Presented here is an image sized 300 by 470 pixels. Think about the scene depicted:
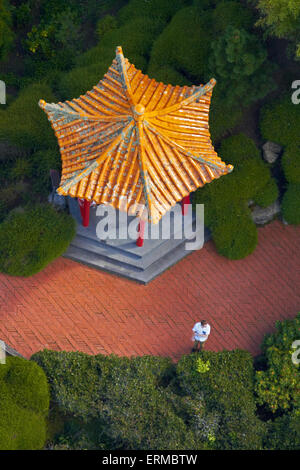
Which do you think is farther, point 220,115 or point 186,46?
point 186,46

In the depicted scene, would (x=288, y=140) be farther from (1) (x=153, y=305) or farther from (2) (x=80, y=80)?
(2) (x=80, y=80)

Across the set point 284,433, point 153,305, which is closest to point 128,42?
point 153,305

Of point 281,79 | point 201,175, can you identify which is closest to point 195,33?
point 281,79

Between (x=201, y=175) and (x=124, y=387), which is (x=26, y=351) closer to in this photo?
(x=124, y=387)

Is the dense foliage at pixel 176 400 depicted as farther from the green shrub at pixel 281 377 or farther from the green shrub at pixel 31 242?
the green shrub at pixel 31 242

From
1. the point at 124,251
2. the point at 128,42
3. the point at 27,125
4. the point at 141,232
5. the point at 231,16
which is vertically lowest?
the point at 124,251

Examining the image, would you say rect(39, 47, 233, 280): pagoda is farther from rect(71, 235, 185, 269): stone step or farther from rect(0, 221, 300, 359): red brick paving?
rect(0, 221, 300, 359): red brick paving

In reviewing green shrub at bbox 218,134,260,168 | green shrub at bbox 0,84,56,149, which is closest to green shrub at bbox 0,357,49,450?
green shrub at bbox 0,84,56,149

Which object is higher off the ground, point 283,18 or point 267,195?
point 283,18
